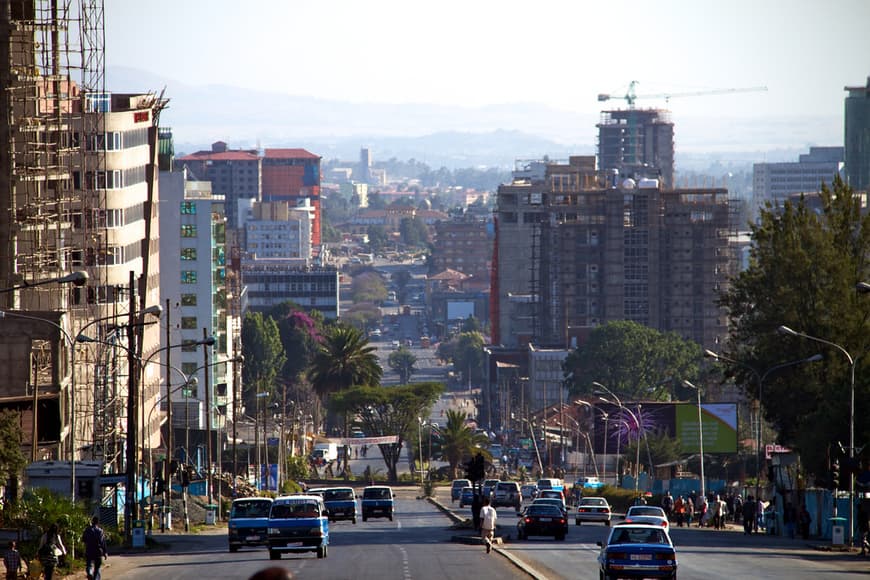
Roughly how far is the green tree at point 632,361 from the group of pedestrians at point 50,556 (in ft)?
471

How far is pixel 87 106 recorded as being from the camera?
107562 millimetres

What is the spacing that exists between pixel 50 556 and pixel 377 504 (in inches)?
1545

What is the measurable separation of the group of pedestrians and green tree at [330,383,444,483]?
108 metres

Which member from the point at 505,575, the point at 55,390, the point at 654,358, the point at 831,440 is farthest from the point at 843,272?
the point at 654,358

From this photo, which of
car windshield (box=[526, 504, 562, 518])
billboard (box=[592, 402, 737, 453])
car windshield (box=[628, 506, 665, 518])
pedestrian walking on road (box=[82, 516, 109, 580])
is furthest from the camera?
billboard (box=[592, 402, 737, 453])

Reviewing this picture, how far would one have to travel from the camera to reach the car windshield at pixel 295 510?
162 ft

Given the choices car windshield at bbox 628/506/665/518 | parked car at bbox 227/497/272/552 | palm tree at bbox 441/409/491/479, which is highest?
parked car at bbox 227/497/272/552

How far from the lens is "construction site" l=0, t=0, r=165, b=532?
7581 cm

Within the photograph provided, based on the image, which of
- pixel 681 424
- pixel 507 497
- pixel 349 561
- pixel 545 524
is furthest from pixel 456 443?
pixel 349 561

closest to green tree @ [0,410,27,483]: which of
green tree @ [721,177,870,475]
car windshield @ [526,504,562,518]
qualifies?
car windshield @ [526,504,562,518]

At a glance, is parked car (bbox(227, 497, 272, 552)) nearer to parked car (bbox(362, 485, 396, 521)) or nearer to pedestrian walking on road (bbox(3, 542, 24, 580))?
pedestrian walking on road (bbox(3, 542, 24, 580))

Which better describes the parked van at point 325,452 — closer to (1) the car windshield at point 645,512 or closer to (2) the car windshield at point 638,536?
(1) the car windshield at point 645,512

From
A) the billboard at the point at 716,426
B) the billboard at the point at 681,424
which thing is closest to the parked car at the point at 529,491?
the billboard at the point at 681,424

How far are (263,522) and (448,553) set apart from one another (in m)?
7.45
